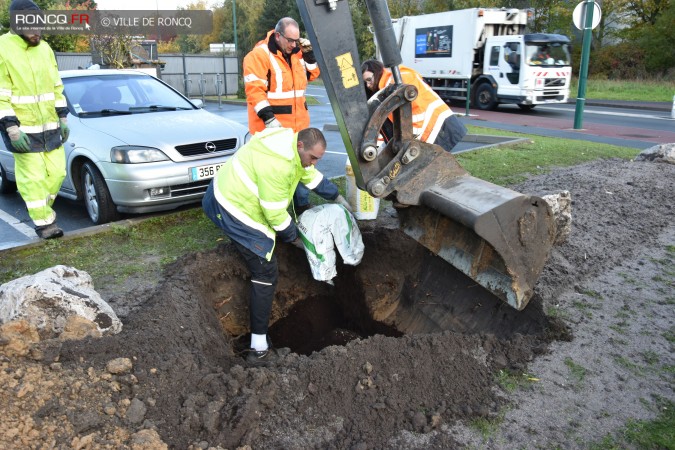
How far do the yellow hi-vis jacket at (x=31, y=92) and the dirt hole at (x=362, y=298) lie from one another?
215 centimetres

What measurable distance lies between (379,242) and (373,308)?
2.06ft

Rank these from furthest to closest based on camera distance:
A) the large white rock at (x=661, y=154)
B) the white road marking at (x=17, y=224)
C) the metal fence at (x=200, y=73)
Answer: the metal fence at (x=200, y=73) < the large white rock at (x=661, y=154) < the white road marking at (x=17, y=224)

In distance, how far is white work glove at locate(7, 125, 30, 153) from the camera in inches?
192

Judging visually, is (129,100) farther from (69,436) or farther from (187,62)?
(187,62)

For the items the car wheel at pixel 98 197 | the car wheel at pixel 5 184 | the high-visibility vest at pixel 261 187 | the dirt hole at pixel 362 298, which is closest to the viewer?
the high-visibility vest at pixel 261 187

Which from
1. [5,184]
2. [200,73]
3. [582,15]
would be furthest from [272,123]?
[200,73]

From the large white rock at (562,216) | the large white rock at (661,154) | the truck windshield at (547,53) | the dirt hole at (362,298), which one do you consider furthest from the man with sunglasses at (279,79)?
the truck windshield at (547,53)

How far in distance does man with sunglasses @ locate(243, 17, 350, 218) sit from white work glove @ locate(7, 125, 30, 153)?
2.01 meters

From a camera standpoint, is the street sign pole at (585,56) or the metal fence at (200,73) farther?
the metal fence at (200,73)

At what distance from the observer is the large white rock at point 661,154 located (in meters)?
8.47

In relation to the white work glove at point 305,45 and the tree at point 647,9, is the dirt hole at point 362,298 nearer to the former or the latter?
the white work glove at point 305,45

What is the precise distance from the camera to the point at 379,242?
5.32 m

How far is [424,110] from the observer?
15.8 ft

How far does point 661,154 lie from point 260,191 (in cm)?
731
